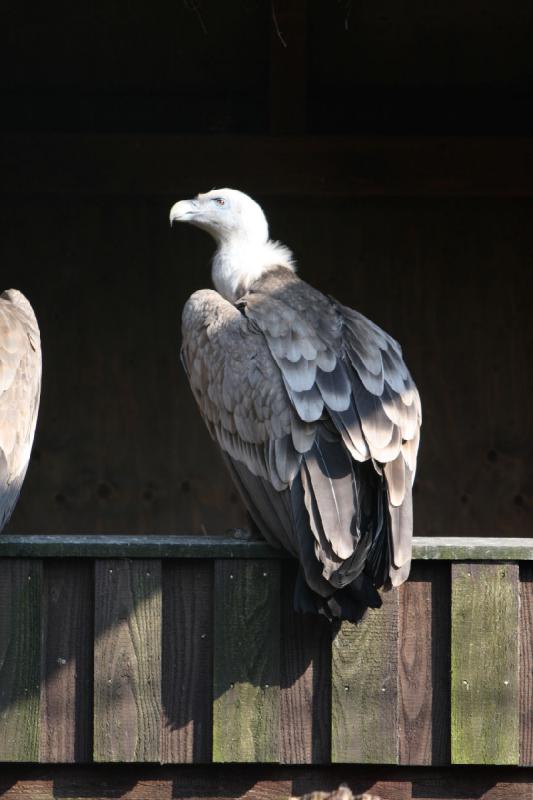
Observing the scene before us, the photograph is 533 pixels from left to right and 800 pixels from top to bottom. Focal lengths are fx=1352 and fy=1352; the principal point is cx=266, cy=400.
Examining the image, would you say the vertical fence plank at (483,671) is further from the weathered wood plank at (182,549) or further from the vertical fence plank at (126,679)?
the vertical fence plank at (126,679)

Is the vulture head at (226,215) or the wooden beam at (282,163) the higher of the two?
the wooden beam at (282,163)

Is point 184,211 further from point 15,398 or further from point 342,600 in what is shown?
point 342,600

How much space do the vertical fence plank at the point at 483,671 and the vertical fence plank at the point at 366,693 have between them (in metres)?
Answer: 0.20

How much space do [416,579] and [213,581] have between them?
0.65 metres

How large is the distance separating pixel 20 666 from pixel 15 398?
107cm

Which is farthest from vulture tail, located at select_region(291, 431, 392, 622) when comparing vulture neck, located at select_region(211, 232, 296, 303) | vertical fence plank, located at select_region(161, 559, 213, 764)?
vulture neck, located at select_region(211, 232, 296, 303)

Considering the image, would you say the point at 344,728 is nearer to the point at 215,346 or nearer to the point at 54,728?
the point at 54,728

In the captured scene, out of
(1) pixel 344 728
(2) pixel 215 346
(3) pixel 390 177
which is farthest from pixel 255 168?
(1) pixel 344 728

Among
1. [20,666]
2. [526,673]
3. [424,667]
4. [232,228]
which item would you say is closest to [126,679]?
[20,666]

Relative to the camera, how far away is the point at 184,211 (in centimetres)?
591

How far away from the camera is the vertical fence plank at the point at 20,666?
→ 13.8ft

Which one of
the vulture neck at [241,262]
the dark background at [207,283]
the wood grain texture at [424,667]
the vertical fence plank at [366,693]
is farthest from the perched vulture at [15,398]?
the dark background at [207,283]

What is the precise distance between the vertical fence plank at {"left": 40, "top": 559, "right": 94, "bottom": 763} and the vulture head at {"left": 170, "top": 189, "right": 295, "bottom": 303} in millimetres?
1920

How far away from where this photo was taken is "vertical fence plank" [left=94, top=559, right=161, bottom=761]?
167 inches
